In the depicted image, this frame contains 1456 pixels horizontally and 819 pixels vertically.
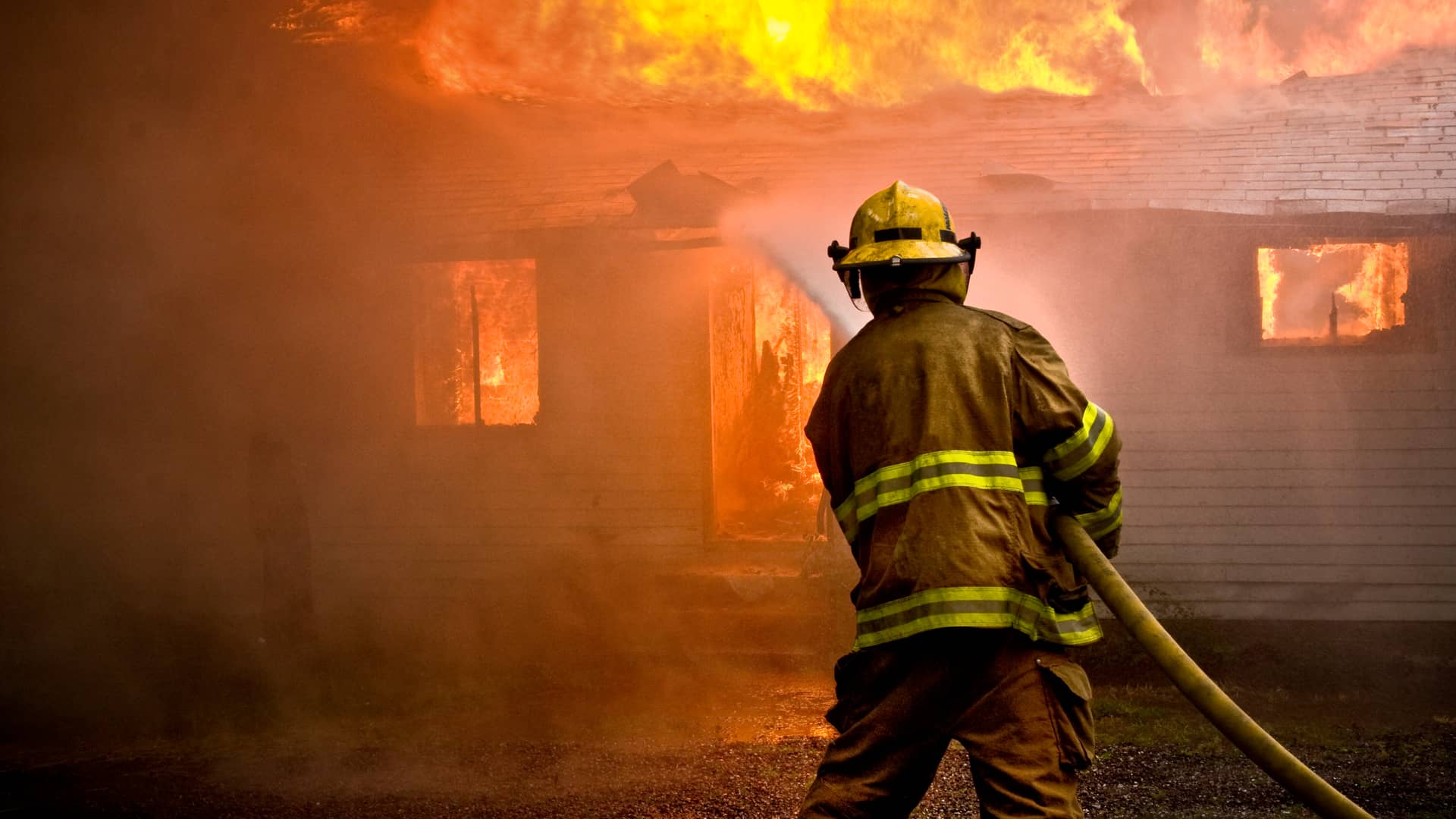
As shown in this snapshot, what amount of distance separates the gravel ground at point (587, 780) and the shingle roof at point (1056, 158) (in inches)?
169

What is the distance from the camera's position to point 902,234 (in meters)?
2.67

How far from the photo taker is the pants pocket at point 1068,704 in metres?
2.32

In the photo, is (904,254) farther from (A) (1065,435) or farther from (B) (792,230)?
(B) (792,230)

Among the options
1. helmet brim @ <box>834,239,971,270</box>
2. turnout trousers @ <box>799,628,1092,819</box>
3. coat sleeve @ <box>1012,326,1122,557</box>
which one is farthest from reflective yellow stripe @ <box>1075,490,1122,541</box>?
helmet brim @ <box>834,239,971,270</box>

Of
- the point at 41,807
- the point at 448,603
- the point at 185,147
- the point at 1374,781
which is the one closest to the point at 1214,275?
the point at 1374,781

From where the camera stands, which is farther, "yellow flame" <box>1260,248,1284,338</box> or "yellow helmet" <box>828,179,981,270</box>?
"yellow flame" <box>1260,248,1284,338</box>

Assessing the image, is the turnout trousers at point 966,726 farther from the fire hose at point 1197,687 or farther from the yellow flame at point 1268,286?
the yellow flame at point 1268,286

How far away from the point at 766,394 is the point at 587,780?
6744mm

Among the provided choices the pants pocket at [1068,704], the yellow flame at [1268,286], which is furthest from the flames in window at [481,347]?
the pants pocket at [1068,704]

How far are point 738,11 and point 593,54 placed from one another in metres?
1.80

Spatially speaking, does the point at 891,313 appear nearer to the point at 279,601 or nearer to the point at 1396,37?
the point at 279,601

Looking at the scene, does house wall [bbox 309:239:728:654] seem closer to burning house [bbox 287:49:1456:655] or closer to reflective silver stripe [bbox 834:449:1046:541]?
burning house [bbox 287:49:1456:655]

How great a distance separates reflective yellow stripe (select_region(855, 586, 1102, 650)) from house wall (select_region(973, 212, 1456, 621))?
635 centimetres

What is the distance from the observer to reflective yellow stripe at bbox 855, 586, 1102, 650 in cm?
231
